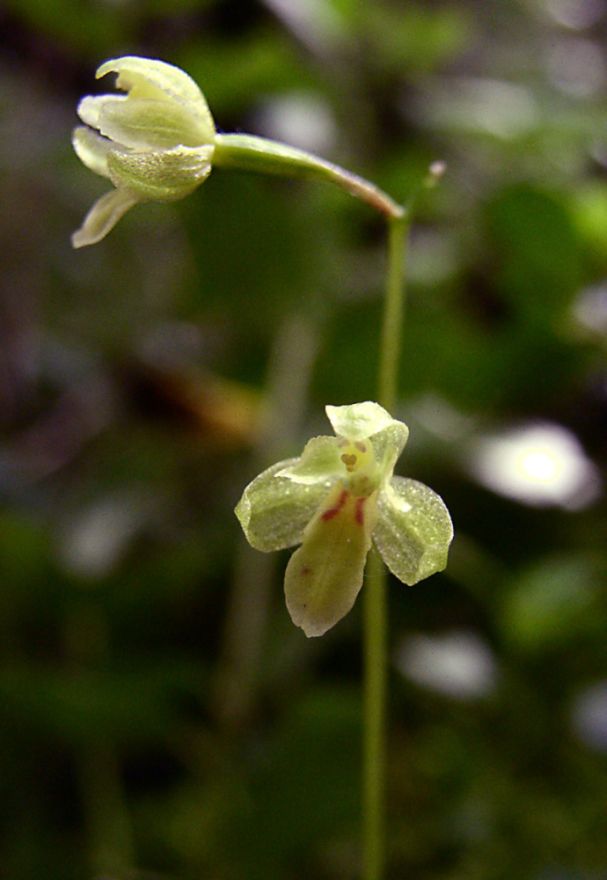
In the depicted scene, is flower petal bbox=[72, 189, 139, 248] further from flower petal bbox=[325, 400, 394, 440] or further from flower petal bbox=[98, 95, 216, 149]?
flower petal bbox=[325, 400, 394, 440]

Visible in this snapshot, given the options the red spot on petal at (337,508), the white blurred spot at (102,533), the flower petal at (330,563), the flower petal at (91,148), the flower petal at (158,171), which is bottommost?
the flower petal at (330,563)

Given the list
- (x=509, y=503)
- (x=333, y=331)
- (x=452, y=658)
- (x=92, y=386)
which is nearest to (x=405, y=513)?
(x=452, y=658)

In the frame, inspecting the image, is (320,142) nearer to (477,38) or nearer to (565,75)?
(565,75)

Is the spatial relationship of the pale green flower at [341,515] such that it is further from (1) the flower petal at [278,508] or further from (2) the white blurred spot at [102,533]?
(2) the white blurred spot at [102,533]

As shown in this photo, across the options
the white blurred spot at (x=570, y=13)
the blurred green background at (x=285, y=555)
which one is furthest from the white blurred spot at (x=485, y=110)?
the white blurred spot at (x=570, y=13)

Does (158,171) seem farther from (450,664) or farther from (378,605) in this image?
(450,664)

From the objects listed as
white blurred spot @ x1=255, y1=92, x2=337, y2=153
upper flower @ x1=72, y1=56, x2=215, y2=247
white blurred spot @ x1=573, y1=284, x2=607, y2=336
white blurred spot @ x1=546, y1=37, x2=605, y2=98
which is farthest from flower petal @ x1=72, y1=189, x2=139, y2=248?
white blurred spot @ x1=546, y1=37, x2=605, y2=98

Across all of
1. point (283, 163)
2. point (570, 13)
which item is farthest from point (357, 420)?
point (570, 13)
